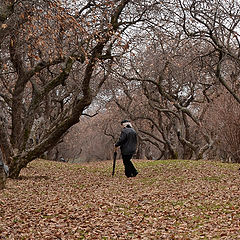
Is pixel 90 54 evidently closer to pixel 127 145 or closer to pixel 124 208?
pixel 127 145

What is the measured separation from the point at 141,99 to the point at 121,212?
64.8 ft

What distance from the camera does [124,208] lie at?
283 inches

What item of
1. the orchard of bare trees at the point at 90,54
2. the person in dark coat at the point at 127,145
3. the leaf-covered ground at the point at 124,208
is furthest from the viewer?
the person in dark coat at the point at 127,145

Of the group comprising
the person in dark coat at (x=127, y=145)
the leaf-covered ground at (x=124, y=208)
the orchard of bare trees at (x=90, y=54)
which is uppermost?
the orchard of bare trees at (x=90, y=54)

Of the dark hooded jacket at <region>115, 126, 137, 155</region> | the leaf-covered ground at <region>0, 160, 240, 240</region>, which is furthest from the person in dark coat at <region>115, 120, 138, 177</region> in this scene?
the leaf-covered ground at <region>0, 160, 240, 240</region>

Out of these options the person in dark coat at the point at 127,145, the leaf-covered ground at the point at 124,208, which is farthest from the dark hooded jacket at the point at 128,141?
the leaf-covered ground at the point at 124,208

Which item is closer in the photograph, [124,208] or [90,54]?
[124,208]

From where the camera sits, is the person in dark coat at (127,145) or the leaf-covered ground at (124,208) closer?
the leaf-covered ground at (124,208)

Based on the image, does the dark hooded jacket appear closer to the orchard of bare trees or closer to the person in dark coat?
the person in dark coat

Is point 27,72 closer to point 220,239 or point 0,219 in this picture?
point 0,219

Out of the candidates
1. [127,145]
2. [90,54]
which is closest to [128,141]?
[127,145]

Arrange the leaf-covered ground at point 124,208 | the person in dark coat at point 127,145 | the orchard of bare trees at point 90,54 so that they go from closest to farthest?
the leaf-covered ground at point 124,208
the orchard of bare trees at point 90,54
the person in dark coat at point 127,145

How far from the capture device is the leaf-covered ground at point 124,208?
561 centimetres

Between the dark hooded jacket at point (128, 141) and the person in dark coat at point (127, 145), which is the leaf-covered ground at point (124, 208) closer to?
the person in dark coat at point (127, 145)
